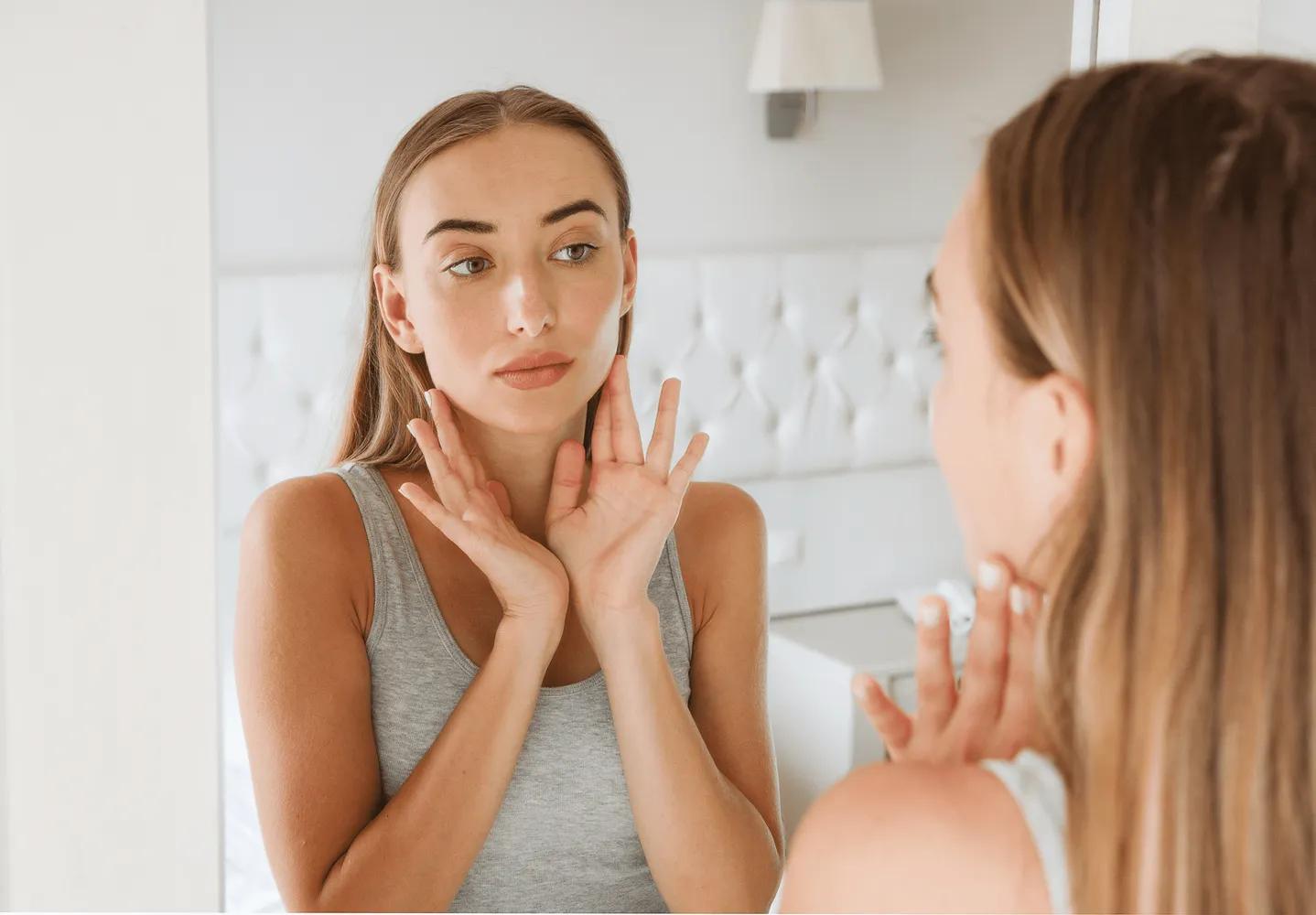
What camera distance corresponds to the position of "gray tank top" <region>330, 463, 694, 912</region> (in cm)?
67

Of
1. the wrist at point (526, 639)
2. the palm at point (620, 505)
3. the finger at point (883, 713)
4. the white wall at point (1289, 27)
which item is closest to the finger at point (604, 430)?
the palm at point (620, 505)

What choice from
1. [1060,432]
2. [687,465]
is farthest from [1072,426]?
[687,465]

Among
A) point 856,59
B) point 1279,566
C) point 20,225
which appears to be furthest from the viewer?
point 856,59

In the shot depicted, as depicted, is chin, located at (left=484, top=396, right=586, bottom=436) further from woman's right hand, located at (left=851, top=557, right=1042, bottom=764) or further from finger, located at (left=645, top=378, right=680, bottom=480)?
woman's right hand, located at (left=851, top=557, right=1042, bottom=764)

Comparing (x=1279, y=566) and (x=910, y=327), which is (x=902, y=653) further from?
(x=1279, y=566)

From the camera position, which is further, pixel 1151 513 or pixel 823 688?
pixel 823 688

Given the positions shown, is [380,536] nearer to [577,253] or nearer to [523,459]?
[523,459]

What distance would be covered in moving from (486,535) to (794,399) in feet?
0.74

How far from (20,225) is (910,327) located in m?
0.53

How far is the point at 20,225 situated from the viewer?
0.56m

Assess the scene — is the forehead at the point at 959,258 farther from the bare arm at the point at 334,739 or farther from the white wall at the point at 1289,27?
the white wall at the point at 1289,27

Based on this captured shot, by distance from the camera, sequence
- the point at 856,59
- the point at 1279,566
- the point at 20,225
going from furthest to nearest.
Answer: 1. the point at 856,59
2. the point at 20,225
3. the point at 1279,566

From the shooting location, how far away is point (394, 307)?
2.13 ft

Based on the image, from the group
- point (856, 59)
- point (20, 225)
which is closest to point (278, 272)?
point (20, 225)
